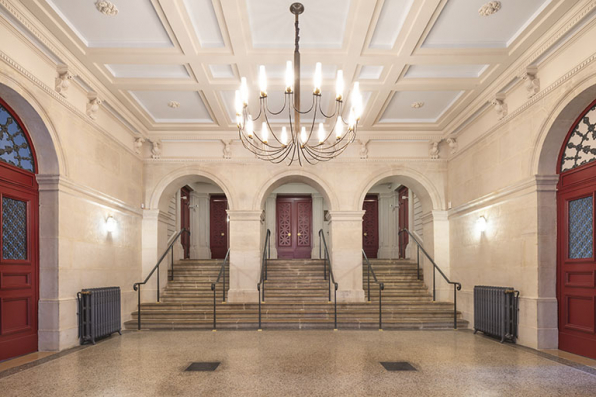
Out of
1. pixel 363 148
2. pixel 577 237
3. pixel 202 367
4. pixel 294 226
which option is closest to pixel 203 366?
pixel 202 367

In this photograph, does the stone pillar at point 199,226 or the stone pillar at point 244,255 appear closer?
the stone pillar at point 244,255

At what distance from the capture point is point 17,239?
5.87 metres

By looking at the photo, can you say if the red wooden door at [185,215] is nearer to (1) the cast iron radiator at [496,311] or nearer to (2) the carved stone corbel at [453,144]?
(2) the carved stone corbel at [453,144]

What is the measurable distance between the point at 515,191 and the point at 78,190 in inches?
253

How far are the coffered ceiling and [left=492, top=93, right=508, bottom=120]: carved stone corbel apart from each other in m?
0.30

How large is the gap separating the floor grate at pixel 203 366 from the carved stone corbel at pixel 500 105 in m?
5.60

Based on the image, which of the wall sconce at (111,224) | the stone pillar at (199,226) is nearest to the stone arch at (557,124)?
the wall sconce at (111,224)

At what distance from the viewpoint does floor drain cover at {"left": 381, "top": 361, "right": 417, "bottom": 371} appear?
16.5 ft

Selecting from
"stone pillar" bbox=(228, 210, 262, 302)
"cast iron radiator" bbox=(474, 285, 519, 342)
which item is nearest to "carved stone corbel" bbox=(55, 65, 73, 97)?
"stone pillar" bbox=(228, 210, 262, 302)

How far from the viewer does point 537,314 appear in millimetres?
6164

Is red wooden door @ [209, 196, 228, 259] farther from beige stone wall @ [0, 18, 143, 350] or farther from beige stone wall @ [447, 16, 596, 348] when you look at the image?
beige stone wall @ [447, 16, 596, 348]

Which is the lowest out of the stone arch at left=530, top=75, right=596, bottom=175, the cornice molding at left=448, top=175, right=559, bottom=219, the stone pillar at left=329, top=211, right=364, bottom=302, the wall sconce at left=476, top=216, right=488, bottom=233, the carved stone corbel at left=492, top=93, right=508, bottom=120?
the stone pillar at left=329, top=211, right=364, bottom=302

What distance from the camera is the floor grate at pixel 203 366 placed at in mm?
5047

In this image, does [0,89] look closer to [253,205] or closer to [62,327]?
[62,327]
